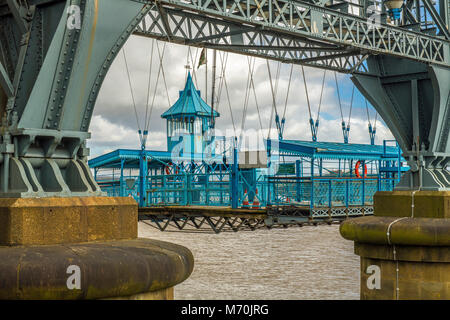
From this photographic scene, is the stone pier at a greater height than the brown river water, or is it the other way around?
the stone pier

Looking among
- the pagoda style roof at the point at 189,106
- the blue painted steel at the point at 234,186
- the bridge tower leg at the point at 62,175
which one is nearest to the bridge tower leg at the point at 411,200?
the bridge tower leg at the point at 62,175

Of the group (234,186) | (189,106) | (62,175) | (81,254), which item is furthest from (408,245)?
(189,106)

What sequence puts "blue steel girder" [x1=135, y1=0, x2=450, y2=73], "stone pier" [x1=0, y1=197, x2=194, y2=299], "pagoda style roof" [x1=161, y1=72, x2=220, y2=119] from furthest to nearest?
"pagoda style roof" [x1=161, y1=72, x2=220, y2=119] < "blue steel girder" [x1=135, y1=0, x2=450, y2=73] < "stone pier" [x1=0, y1=197, x2=194, y2=299]

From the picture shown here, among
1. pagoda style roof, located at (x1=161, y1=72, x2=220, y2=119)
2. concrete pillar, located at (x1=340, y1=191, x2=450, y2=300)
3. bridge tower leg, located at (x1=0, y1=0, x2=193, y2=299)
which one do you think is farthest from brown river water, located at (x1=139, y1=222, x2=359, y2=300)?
pagoda style roof, located at (x1=161, y1=72, x2=220, y2=119)

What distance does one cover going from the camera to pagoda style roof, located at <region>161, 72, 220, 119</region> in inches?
1982

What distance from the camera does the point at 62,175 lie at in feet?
24.5

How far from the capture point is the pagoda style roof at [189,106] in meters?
50.3

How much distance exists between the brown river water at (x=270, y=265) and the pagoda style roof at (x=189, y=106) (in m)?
18.0

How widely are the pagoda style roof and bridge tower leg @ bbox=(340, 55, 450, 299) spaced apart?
33013 mm

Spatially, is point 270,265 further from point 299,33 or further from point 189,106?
point 189,106

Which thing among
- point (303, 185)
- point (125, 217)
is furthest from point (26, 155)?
point (303, 185)

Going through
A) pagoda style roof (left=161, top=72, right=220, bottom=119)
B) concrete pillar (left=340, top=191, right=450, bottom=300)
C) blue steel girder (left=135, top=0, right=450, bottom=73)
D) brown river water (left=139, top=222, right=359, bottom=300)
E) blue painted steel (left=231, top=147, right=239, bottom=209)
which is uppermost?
pagoda style roof (left=161, top=72, right=220, bottom=119)

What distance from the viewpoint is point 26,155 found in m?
7.17

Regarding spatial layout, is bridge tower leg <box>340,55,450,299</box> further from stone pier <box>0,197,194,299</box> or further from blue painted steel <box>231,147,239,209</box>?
blue painted steel <box>231,147,239,209</box>
